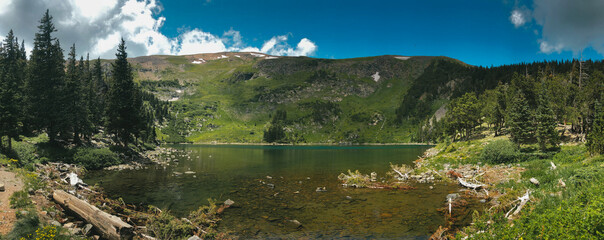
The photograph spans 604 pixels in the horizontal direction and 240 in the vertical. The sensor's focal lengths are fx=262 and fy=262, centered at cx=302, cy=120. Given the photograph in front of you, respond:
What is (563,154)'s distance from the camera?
34.3 m

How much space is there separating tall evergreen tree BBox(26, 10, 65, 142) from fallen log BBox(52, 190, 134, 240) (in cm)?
4260

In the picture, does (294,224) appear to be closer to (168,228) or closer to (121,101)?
(168,228)

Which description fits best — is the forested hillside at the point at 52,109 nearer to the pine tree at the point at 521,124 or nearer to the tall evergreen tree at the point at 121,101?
the tall evergreen tree at the point at 121,101

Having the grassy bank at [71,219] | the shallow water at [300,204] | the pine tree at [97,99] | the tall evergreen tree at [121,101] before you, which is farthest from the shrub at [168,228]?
the pine tree at [97,99]

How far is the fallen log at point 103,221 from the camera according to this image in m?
13.0

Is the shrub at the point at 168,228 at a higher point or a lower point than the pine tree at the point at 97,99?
lower

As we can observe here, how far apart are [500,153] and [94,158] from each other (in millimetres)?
64898

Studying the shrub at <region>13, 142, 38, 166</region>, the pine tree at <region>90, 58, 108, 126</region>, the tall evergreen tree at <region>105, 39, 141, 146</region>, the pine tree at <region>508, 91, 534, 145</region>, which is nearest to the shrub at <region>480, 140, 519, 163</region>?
the pine tree at <region>508, 91, 534, 145</region>

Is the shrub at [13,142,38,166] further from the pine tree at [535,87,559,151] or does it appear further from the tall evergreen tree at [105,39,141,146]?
the pine tree at [535,87,559,151]

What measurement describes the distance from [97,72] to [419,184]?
13767 cm

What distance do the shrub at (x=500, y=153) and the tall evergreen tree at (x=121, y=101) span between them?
69.8 meters

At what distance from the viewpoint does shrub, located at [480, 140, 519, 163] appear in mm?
39031

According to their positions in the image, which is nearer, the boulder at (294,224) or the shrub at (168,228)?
the shrub at (168,228)

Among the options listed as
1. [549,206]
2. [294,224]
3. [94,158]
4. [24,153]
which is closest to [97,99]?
Answer: [94,158]
